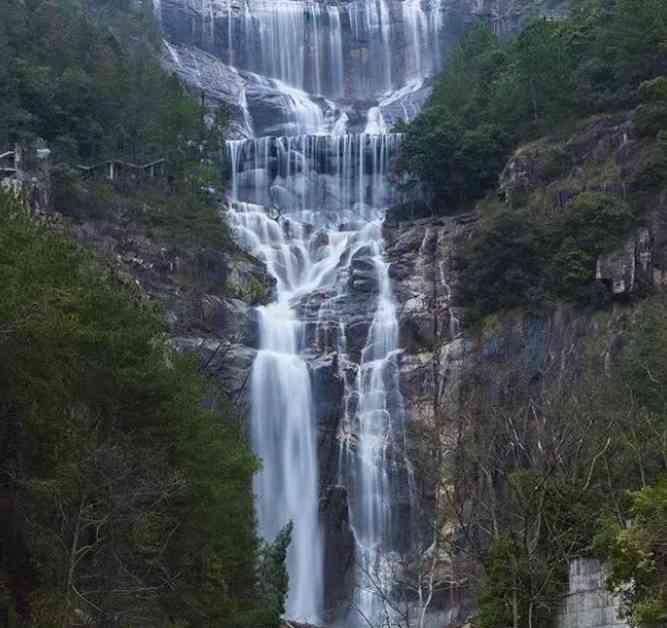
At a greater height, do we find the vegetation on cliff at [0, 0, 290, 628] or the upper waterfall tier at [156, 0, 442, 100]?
the upper waterfall tier at [156, 0, 442, 100]

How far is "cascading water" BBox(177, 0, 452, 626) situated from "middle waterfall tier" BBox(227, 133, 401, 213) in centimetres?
7

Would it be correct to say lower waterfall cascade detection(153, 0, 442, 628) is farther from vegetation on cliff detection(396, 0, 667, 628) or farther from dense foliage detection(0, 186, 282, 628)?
dense foliage detection(0, 186, 282, 628)

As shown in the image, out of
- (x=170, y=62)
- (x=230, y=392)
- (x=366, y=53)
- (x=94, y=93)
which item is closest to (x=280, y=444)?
(x=230, y=392)

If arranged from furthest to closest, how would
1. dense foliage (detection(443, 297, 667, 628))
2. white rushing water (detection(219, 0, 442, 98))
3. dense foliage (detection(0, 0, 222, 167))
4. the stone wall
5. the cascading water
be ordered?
white rushing water (detection(219, 0, 442, 98)), dense foliage (detection(0, 0, 222, 167)), the cascading water, the stone wall, dense foliage (detection(443, 297, 667, 628))

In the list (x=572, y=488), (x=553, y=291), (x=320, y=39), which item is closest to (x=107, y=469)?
(x=572, y=488)

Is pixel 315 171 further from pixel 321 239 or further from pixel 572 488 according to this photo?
pixel 572 488

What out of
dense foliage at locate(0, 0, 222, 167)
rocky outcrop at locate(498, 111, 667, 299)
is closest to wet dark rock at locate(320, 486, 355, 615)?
rocky outcrop at locate(498, 111, 667, 299)

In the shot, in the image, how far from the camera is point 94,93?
51594mm

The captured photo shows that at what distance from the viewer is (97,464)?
2061 centimetres

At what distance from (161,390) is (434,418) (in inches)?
683

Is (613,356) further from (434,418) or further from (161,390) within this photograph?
(161,390)

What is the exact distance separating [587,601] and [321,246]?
3059 cm

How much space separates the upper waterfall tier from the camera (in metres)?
77.4

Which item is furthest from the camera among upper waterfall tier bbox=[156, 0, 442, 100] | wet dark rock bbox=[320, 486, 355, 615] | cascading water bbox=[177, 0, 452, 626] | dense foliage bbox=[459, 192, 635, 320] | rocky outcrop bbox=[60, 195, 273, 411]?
upper waterfall tier bbox=[156, 0, 442, 100]
